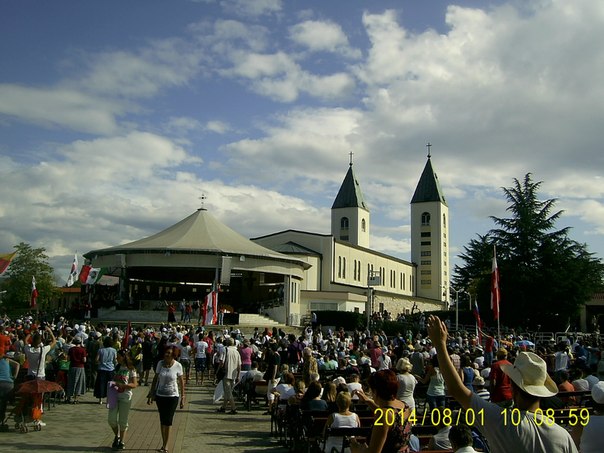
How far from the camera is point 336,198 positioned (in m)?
82.8

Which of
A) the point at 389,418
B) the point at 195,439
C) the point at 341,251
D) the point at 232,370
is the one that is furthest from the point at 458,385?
the point at 341,251

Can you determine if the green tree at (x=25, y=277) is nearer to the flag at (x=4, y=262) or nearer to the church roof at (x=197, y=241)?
the church roof at (x=197, y=241)

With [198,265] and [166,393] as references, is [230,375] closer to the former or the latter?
[166,393]

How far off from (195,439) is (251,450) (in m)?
→ 1.15

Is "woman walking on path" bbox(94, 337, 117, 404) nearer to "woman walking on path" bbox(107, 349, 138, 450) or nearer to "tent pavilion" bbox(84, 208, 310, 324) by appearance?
"woman walking on path" bbox(107, 349, 138, 450)

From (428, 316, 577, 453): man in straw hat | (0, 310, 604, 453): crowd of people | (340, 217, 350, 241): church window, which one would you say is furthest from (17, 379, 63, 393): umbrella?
(340, 217, 350, 241): church window

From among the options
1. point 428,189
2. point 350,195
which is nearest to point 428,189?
point 428,189

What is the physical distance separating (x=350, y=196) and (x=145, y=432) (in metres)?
71.8

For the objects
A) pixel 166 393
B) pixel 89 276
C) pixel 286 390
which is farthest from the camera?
pixel 89 276

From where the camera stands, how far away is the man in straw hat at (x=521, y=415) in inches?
128

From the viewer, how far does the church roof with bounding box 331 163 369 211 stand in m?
80.9

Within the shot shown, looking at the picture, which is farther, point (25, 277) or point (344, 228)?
point (344, 228)

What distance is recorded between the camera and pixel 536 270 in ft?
148

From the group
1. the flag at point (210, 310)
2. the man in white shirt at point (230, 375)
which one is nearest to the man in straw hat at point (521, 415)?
the man in white shirt at point (230, 375)
